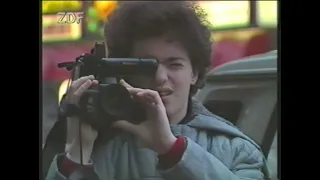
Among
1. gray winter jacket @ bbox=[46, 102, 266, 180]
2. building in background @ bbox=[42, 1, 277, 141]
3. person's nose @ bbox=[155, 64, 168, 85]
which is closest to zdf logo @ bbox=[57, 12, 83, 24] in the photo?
building in background @ bbox=[42, 1, 277, 141]

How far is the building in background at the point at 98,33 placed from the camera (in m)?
2.61

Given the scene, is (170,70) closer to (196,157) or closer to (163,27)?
(163,27)

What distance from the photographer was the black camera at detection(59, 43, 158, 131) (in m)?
2.54

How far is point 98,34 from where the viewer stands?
8.56 feet

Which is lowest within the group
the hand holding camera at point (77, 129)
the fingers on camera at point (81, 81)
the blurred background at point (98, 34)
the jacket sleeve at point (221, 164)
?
the jacket sleeve at point (221, 164)

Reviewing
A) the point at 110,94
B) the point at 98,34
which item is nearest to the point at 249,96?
the point at 110,94

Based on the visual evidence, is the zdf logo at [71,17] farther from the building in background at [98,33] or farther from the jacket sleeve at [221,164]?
the jacket sleeve at [221,164]

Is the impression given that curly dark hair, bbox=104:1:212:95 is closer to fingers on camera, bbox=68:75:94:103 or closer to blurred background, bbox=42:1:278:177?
blurred background, bbox=42:1:278:177

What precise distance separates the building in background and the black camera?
0.12 m

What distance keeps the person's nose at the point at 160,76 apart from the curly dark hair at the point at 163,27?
152 mm

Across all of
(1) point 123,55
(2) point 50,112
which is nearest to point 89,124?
(2) point 50,112

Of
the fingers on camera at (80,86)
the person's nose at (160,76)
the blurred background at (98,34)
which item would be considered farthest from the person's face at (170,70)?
the fingers on camera at (80,86)

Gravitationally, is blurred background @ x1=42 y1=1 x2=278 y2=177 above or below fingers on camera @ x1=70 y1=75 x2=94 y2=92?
above
